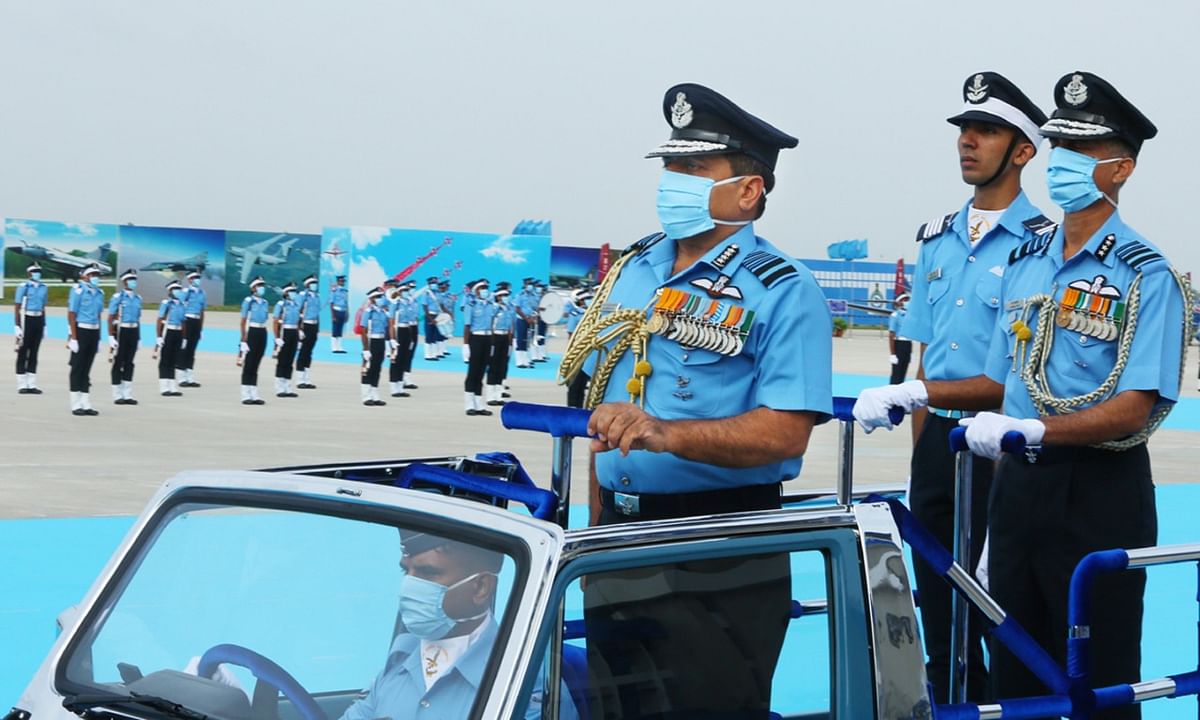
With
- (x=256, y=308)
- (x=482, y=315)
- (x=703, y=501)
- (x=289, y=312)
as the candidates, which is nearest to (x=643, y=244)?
(x=703, y=501)

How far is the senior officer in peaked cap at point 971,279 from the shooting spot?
14.7ft

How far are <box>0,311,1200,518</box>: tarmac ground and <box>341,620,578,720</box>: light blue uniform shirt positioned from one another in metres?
5.77

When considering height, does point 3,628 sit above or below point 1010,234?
below

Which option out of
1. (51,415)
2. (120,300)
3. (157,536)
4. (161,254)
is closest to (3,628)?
(157,536)

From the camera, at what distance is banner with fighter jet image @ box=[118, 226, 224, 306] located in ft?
141

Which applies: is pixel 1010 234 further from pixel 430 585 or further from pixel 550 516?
pixel 430 585

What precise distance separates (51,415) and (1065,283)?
15.5 metres

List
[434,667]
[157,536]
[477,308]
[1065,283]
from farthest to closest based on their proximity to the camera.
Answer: [477,308] → [1065,283] → [157,536] → [434,667]

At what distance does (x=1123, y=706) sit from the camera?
120 inches

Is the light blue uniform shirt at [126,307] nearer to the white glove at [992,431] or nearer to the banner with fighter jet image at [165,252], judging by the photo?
the white glove at [992,431]

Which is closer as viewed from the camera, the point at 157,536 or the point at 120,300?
the point at 157,536

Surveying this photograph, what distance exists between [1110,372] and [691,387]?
1134 millimetres

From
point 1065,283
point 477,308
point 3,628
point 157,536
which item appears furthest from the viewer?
point 477,308

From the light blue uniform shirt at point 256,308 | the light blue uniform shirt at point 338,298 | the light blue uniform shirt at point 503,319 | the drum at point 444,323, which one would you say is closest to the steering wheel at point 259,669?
the light blue uniform shirt at point 503,319
